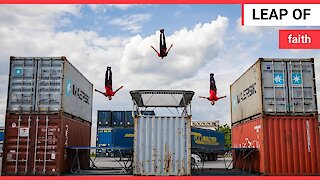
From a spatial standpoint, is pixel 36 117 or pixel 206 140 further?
pixel 206 140

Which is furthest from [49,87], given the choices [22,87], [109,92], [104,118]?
[104,118]

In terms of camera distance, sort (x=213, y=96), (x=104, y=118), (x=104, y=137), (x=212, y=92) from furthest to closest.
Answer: (x=104, y=118) → (x=104, y=137) → (x=212, y=92) → (x=213, y=96)

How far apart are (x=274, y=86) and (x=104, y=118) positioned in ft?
107

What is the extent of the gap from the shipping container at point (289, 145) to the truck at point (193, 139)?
855 cm

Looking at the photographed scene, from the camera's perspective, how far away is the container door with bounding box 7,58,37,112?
1727 cm

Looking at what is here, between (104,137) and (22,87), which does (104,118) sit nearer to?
(104,137)

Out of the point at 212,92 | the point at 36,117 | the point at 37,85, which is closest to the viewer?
the point at 36,117

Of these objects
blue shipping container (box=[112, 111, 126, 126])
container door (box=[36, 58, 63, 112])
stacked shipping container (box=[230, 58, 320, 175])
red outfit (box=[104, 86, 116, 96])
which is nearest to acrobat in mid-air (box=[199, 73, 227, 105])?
red outfit (box=[104, 86, 116, 96])

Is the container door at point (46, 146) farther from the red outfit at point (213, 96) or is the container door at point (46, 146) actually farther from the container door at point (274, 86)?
the red outfit at point (213, 96)

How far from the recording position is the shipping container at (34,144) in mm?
16812

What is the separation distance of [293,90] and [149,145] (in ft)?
25.1

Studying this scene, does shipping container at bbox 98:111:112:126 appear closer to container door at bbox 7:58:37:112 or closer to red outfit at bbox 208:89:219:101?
red outfit at bbox 208:89:219:101

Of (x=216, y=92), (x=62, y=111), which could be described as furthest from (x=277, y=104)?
(x=216, y=92)

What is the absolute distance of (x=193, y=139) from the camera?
110 feet
